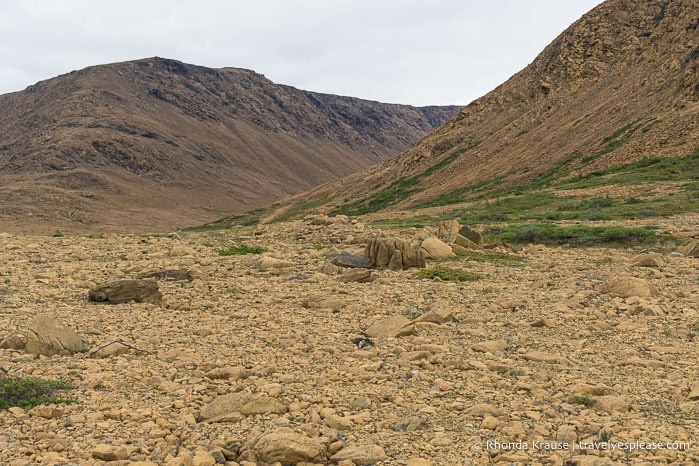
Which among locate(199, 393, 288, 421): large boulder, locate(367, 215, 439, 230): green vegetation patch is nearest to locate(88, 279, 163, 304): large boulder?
locate(199, 393, 288, 421): large boulder

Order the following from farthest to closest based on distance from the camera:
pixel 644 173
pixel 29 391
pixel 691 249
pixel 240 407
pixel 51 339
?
pixel 644 173 → pixel 691 249 → pixel 51 339 → pixel 29 391 → pixel 240 407

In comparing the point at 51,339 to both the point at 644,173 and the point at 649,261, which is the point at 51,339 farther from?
the point at 644,173

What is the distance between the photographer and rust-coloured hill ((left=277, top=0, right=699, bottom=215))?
53.0 m

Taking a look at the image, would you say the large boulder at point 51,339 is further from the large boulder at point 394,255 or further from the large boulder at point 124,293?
the large boulder at point 394,255

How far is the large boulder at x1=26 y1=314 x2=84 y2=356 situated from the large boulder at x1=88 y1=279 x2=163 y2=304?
3.05 meters

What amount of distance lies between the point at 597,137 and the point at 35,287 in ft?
181

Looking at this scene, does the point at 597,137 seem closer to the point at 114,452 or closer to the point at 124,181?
the point at 114,452

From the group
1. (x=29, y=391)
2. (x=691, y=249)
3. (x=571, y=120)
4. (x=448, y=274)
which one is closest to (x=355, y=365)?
(x=29, y=391)

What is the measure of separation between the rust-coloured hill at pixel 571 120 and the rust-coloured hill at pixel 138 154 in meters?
41.6

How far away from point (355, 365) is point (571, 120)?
64165 mm

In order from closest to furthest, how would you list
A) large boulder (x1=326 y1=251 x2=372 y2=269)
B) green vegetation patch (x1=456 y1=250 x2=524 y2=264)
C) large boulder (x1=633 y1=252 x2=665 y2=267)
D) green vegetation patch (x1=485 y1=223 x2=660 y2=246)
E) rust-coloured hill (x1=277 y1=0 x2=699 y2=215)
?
large boulder (x1=633 y1=252 x2=665 y2=267) < large boulder (x1=326 y1=251 x2=372 y2=269) < green vegetation patch (x1=456 y1=250 x2=524 y2=264) < green vegetation patch (x1=485 y1=223 x2=660 y2=246) < rust-coloured hill (x1=277 y1=0 x2=699 y2=215)

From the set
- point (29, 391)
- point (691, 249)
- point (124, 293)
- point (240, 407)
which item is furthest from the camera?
point (691, 249)

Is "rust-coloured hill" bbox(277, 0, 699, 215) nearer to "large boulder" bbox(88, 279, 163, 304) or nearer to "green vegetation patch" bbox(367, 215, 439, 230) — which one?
"green vegetation patch" bbox(367, 215, 439, 230)

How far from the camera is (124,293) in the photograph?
1194 cm
